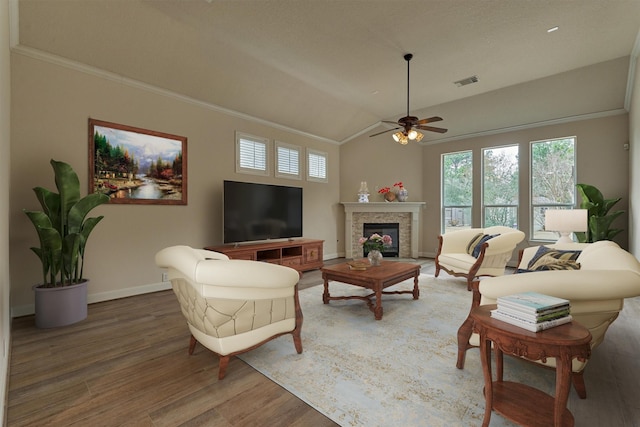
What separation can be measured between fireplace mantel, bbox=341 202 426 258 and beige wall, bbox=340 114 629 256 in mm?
307

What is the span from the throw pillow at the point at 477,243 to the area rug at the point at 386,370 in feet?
4.98

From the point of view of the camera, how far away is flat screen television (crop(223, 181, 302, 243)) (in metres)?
4.76

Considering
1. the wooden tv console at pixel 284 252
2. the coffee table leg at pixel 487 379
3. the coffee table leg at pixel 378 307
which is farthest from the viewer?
the wooden tv console at pixel 284 252

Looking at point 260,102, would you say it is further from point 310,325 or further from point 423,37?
point 310,325

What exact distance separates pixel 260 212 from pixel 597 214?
5728mm

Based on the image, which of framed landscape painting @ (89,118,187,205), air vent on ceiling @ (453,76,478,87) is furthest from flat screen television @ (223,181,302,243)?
air vent on ceiling @ (453,76,478,87)

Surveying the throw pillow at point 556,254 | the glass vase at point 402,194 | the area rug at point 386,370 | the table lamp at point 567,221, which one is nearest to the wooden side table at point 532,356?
the area rug at point 386,370

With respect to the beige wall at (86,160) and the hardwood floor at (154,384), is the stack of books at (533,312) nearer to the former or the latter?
the hardwood floor at (154,384)

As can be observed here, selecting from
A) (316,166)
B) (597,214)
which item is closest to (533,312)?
(597,214)

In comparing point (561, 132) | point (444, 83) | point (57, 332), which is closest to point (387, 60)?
point (444, 83)

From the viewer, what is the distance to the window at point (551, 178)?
5.74 m

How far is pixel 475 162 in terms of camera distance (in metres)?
6.83

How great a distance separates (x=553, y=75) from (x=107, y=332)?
709 cm

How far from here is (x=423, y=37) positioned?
371cm
